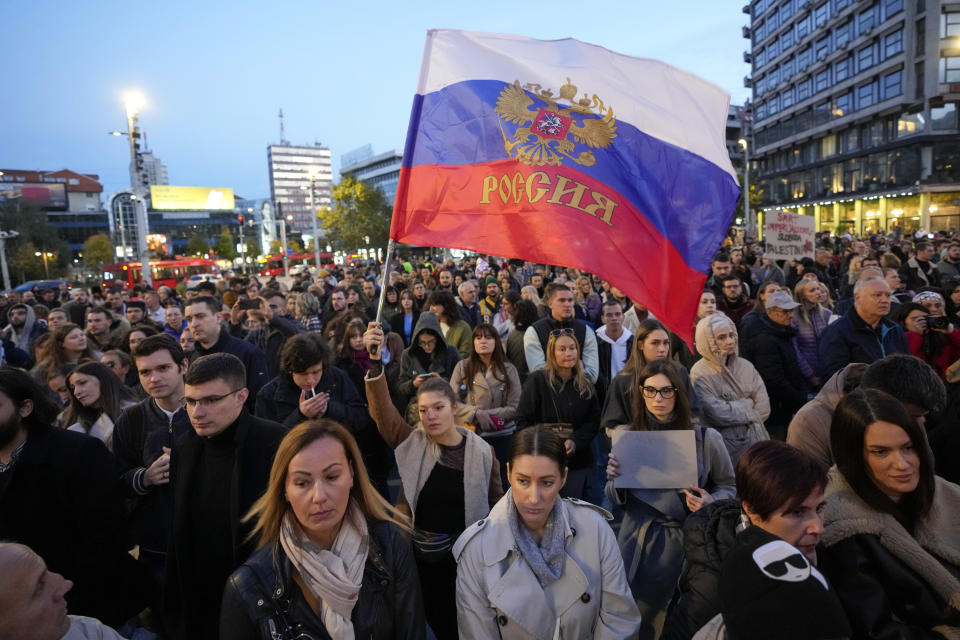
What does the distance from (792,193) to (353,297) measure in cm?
6377

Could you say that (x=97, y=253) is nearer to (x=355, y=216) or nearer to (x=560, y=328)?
(x=355, y=216)

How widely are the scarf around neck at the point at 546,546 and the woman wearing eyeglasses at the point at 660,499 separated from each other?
0.91m

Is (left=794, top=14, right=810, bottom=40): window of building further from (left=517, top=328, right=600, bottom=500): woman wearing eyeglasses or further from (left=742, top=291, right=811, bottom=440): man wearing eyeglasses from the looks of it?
(left=517, top=328, right=600, bottom=500): woman wearing eyeglasses

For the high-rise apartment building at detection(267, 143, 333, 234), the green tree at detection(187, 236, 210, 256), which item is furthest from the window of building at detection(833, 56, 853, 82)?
the high-rise apartment building at detection(267, 143, 333, 234)

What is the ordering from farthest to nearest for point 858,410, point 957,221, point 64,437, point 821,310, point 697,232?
point 957,221 → point 821,310 → point 697,232 → point 64,437 → point 858,410

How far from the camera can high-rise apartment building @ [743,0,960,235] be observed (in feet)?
136

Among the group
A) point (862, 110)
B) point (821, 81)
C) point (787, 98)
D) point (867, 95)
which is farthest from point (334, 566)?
point (787, 98)

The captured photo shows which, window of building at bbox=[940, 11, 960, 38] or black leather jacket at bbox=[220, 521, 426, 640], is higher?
window of building at bbox=[940, 11, 960, 38]

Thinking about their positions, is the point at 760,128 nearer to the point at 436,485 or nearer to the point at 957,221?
the point at 957,221

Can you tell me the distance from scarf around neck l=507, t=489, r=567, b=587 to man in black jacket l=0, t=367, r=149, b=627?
210cm

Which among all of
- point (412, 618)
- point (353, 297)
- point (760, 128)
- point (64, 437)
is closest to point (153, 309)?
point (353, 297)

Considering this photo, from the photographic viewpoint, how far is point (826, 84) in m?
53.2

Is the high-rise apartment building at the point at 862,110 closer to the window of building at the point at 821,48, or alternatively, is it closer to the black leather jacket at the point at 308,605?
the window of building at the point at 821,48

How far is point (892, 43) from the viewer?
43.4m
